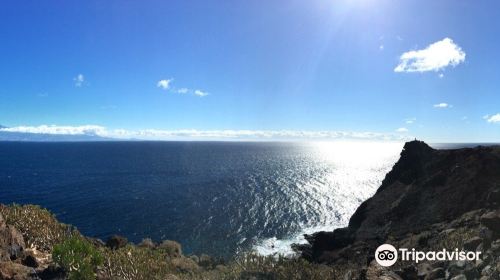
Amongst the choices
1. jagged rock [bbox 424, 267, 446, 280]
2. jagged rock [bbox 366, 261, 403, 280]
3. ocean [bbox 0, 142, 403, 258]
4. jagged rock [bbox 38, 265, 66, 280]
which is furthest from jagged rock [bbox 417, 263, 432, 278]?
ocean [bbox 0, 142, 403, 258]

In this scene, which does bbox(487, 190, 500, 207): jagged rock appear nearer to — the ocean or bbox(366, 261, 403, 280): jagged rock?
bbox(366, 261, 403, 280): jagged rock

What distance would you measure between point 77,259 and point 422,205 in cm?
4897

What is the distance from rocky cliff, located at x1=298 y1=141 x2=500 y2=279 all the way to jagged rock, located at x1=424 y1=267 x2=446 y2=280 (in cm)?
2048

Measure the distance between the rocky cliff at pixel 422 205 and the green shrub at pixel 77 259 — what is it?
29.5 m

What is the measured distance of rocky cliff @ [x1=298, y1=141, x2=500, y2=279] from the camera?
42812 mm

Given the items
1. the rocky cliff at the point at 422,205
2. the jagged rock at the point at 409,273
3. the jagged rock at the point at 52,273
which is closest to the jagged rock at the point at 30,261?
the jagged rock at the point at 52,273

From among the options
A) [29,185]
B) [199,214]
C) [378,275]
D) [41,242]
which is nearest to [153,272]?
[41,242]

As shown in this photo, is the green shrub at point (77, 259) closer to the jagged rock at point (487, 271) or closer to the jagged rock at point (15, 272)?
the jagged rock at point (15, 272)

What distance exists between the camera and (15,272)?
15797 millimetres

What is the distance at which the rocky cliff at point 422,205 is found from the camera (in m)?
42.8

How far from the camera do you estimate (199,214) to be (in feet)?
282

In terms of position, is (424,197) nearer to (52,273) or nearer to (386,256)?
(386,256)

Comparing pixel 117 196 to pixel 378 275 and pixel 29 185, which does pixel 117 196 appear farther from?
pixel 378 275

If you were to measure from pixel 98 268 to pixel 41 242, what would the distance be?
601cm
